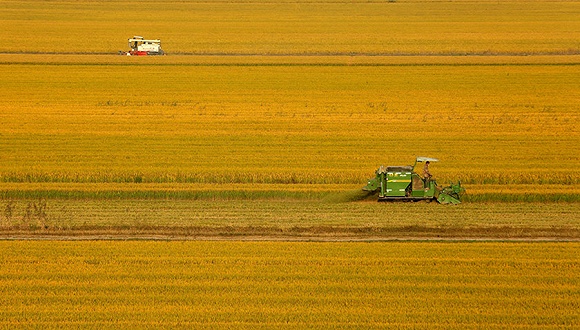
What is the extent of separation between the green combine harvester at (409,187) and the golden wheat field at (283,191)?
42cm

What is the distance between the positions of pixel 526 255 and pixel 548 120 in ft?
65.8

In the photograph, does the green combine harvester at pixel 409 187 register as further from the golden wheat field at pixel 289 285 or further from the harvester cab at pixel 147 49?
the harvester cab at pixel 147 49

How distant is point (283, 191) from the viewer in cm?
3203

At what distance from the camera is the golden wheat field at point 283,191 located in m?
21.8

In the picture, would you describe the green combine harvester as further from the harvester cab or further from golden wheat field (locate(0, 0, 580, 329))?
the harvester cab

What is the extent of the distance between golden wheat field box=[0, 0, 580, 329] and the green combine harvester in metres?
0.42

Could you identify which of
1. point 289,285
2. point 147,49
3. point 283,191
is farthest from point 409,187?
point 147,49

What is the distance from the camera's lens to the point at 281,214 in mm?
30016

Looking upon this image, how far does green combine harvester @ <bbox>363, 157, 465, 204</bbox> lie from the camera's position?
30.2 meters

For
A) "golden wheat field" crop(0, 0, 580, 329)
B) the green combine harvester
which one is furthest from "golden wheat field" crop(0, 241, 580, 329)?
the green combine harvester

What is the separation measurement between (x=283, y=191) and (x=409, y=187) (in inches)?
185

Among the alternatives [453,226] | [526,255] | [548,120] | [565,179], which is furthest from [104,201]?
[548,120]

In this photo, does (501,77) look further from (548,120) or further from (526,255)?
(526,255)

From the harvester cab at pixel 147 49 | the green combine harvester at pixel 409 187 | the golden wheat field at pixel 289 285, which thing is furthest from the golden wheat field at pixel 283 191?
the harvester cab at pixel 147 49
